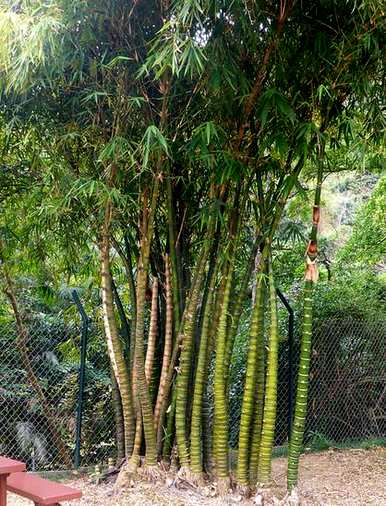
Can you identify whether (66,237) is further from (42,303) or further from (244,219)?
(42,303)

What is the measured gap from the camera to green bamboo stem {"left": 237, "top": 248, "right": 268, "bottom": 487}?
315 cm

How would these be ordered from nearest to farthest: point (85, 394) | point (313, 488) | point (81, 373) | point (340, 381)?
point (313, 488), point (81, 373), point (85, 394), point (340, 381)

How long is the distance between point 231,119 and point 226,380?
4.67 feet

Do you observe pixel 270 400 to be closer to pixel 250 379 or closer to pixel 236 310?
pixel 250 379

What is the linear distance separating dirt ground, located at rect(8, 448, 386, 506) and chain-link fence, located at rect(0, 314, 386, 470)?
1.35 feet

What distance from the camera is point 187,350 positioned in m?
3.21

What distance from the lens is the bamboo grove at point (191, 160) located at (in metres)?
2.86

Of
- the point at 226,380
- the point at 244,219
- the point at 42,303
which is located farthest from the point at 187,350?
the point at 42,303

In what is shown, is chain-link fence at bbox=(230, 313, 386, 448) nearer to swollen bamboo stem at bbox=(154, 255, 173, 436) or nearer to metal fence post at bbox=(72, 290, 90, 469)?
metal fence post at bbox=(72, 290, 90, 469)

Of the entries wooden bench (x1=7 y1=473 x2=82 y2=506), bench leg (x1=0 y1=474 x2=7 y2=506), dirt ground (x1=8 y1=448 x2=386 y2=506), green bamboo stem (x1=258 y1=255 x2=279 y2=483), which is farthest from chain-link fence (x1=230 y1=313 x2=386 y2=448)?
bench leg (x1=0 y1=474 x2=7 y2=506)

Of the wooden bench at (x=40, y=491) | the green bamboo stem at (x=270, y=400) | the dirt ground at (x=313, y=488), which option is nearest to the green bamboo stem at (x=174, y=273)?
the green bamboo stem at (x=270, y=400)

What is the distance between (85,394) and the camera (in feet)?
14.4

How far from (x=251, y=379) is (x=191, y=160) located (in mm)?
1213

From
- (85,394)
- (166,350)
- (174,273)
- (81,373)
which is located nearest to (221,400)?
→ (166,350)
